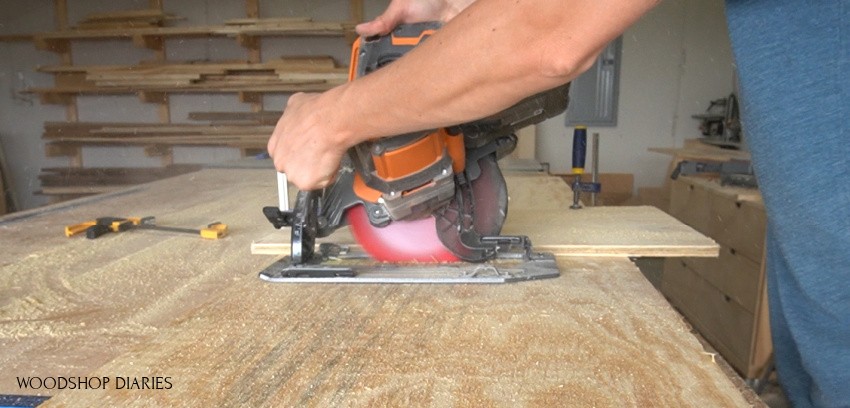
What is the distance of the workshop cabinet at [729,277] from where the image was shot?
268 centimetres

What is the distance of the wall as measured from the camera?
5.21 m

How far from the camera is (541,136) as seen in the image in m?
5.52

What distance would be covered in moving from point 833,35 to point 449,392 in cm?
73

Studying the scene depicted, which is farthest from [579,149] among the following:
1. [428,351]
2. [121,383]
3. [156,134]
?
[156,134]

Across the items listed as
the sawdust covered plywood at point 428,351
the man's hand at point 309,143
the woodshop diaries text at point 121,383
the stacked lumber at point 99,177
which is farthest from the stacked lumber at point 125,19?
the woodshop diaries text at point 121,383

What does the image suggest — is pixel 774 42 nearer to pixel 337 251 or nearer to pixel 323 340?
pixel 323 340

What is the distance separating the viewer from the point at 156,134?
550 cm

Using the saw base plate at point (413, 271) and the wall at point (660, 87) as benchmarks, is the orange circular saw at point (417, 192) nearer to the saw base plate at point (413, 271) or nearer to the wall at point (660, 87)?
the saw base plate at point (413, 271)

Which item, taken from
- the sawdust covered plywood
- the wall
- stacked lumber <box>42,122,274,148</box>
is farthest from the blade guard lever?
the wall

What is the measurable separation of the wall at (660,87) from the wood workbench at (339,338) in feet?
14.1

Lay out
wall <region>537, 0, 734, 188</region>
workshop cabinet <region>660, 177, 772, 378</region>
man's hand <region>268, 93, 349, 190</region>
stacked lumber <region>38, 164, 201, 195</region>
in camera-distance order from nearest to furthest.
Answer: man's hand <region>268, 93, 349, 190</region>, workshop cabinet <region>660, 177, 772, 378</region>, wall <region>537, 0, 734, 188</region>, stacked lumber <region>38, 164, 201, 195</region>

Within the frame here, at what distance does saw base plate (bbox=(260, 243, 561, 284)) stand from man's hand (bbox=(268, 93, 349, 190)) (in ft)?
0.63

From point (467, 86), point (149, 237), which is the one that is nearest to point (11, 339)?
point (149, 237)

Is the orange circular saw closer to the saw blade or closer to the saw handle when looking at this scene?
the saw blade
